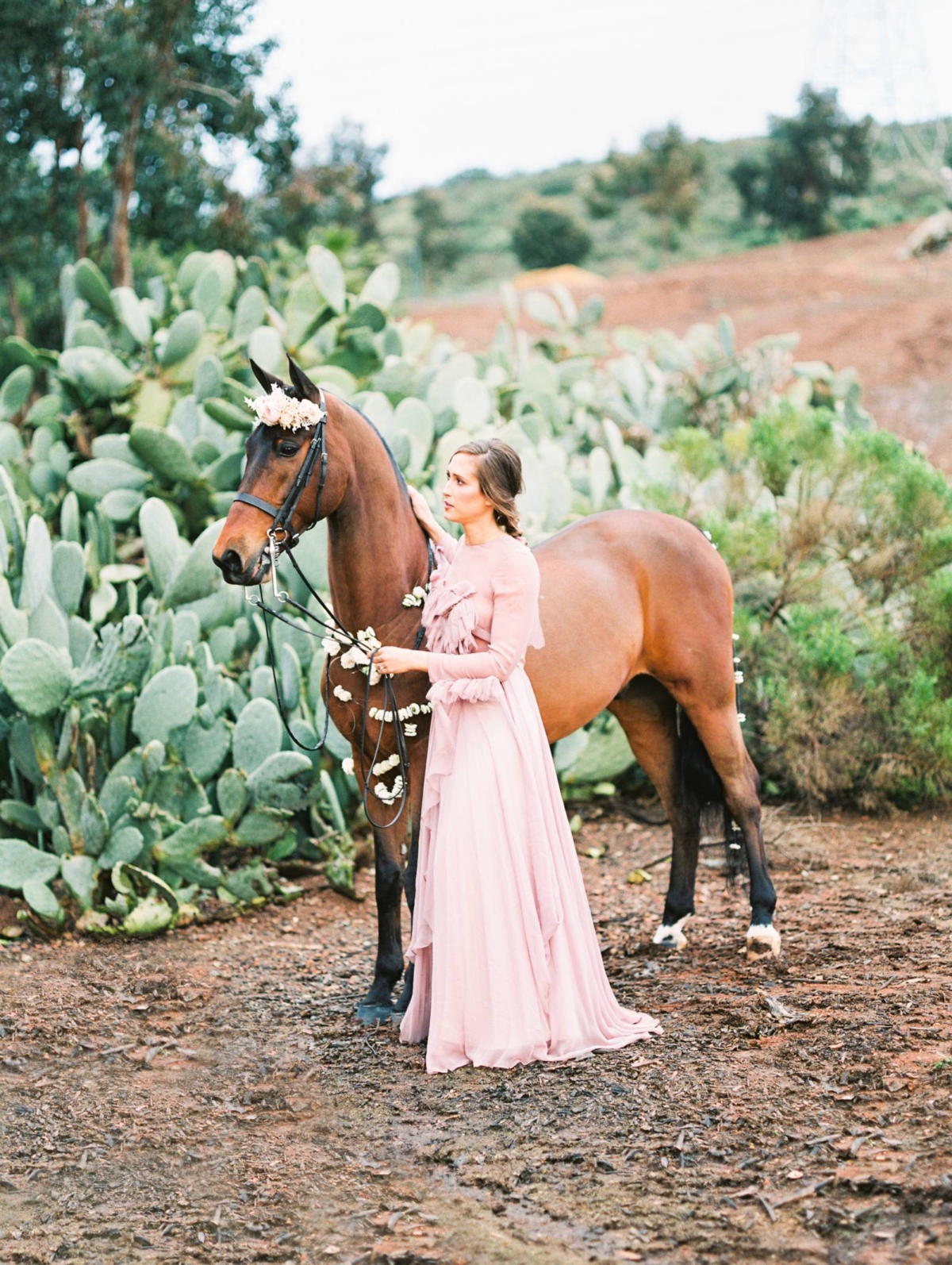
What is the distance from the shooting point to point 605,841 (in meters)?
6.65

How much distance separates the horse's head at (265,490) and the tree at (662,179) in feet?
110

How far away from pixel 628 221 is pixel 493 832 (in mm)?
44906

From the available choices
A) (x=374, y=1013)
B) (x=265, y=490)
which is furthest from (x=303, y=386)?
(x=374, y=1013)

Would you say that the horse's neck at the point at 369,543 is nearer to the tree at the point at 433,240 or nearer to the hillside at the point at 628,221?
the hillside at the point at 628,221

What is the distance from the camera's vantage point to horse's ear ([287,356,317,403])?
11.9 ft

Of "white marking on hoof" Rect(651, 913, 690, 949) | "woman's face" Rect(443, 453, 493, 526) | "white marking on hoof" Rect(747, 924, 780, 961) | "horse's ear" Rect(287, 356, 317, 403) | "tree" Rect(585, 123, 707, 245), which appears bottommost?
"white marking on hoof" Rect(651, 913, 690, 949)

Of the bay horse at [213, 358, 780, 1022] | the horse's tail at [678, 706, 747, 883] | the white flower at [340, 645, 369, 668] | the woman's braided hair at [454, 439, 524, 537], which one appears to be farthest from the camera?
the horse's tail at [678, 706, 747, 883]

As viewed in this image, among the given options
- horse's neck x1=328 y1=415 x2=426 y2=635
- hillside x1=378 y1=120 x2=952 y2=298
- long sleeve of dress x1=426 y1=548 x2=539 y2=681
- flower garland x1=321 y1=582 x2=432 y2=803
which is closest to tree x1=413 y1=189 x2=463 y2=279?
hillside x1=378 y1=120 x2=952 y2=298

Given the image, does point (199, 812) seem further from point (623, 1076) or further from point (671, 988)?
point (623, 1076)

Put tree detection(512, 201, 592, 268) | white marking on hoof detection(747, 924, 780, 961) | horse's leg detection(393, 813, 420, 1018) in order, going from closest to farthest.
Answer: horse's leg detection(393, 813, 420, 1018) < white marking on hoof detection(747, 924, 780, 961) < tree detection(512, 201, 592, 268)

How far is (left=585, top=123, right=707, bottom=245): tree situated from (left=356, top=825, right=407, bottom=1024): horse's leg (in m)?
33.6

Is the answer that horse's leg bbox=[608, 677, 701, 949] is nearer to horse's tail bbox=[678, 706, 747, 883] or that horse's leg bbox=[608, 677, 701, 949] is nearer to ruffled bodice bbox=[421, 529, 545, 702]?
horse's tail bbox=[678, 706, 747, 883]

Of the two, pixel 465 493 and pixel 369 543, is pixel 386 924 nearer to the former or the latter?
pixel 369 543

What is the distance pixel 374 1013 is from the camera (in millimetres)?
4164
